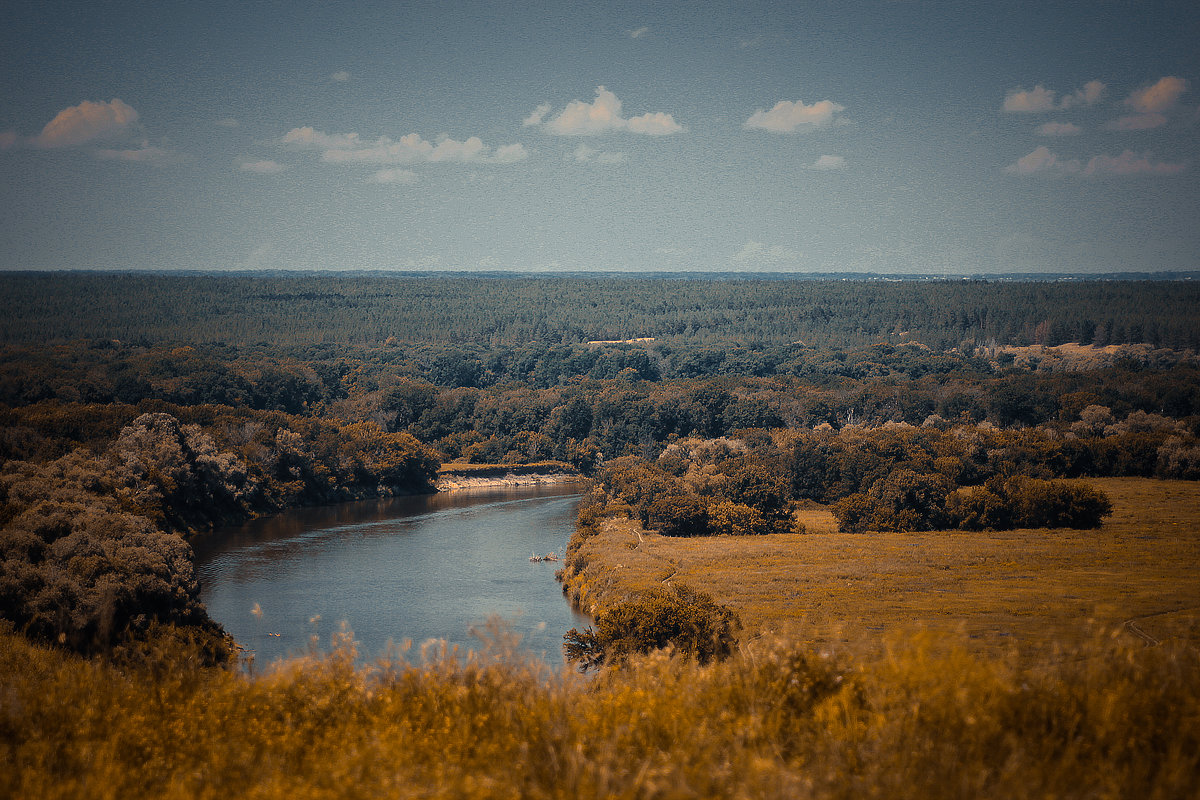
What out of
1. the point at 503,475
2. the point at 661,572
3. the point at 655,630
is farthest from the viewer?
the point at 503,475

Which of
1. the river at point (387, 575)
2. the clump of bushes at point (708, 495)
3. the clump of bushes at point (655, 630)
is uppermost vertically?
the clump of bushes at point (655, 630)

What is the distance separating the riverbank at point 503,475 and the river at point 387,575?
49.3 feet

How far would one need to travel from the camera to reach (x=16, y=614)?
104 feet

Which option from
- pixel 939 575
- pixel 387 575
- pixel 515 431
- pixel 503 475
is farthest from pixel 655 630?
pixel 515 431

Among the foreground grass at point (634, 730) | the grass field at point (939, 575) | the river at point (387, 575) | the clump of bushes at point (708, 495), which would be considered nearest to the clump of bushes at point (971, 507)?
the grass field at point (939, 575)

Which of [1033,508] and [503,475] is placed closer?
[1033,508]

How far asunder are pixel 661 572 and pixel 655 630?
14054 millimetres

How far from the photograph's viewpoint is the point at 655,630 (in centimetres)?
3322

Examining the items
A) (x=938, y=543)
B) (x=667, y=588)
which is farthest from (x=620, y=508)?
(x=667, y=588)

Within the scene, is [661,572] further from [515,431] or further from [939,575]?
[515,431]

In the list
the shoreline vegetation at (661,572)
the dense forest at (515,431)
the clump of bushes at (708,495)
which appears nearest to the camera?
the shoreline vegetation at (661,572)

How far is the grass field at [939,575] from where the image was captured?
38.0 meters

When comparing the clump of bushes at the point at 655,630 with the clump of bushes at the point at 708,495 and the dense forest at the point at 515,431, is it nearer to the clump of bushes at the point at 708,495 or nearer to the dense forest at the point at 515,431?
the dense forest at the point at 515,431

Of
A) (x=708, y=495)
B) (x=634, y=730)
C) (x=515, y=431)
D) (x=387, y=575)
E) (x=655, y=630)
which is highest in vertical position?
(x=634, y=730)
